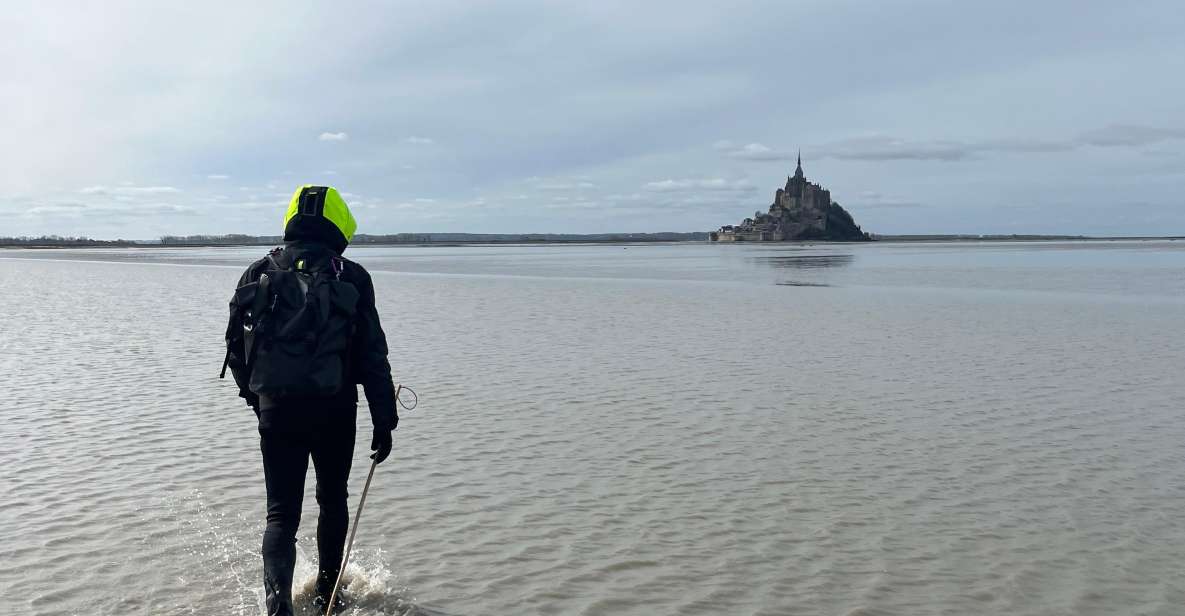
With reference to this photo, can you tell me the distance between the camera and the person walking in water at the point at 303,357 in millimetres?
4820

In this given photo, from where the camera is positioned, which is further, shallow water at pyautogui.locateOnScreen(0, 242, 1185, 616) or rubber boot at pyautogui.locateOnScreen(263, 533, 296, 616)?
shallow water at pyautogui.locateOnScreen(0, 242, 1185, 616)

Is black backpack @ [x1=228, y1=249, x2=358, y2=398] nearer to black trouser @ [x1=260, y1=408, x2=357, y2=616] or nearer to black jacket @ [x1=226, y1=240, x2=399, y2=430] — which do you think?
black jacket @ [x1=226, y1=240, x2=399, y2=430]

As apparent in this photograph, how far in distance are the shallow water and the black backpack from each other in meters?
1.75

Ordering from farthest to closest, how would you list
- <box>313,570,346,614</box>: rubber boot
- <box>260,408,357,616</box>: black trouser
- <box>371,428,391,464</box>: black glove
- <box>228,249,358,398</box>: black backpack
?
<box>313,570,346,614</box>: rubber boot, <box>371,428,391,464</box>: black glove, <box>260,408,357,616</box>: black trouser, <box>228,249,358,398</box>: black backpack

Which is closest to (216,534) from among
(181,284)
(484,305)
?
(484,305)

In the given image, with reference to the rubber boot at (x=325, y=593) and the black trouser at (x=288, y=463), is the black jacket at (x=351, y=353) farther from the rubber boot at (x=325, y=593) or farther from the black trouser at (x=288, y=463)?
the rubber boot at (x=325, y=593)

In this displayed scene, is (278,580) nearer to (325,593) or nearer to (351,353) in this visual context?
(325,593)

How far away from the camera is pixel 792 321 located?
24.7 metres

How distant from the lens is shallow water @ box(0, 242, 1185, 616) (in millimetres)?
6020

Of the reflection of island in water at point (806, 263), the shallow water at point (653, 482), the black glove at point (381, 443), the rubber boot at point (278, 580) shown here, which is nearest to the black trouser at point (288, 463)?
the rubber boot at point (278, 580)

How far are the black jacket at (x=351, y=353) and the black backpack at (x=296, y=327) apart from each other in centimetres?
7

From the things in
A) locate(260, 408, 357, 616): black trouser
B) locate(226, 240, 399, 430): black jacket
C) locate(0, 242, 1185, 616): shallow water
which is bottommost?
locate(0, 242, 1185, 616): shallow water

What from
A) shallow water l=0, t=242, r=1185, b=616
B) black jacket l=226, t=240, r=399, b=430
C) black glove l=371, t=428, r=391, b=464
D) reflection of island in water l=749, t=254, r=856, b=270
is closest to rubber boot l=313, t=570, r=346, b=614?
shallow water l=0, t=242, r=1185, b=616

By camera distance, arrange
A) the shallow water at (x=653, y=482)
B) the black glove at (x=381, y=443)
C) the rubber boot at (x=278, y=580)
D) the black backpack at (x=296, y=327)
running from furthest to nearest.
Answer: the shallow water at (x=653, y=482), the black glove at (x=381, y=443), the rubber boot at (x=278, y=580), the black backpack at (x=296, y=327)
